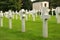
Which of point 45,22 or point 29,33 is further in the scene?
point 29,33

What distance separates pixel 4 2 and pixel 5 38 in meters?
40.5

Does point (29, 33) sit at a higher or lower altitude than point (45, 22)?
lower

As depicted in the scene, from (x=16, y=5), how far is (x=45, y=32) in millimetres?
40288

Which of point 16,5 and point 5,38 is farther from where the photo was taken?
point 16,5

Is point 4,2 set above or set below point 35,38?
above

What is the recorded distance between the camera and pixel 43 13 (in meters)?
10.6

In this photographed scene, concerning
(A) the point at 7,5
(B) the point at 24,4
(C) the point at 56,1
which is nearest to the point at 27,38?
(A) the point at 7,5

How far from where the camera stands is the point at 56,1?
54875mm

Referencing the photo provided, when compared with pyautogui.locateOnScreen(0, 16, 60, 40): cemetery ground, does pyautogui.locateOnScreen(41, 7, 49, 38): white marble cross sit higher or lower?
higher

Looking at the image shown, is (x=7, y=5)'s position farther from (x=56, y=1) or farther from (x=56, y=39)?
(x=56, y=39)

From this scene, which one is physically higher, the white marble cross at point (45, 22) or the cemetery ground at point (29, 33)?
Result: the white marble cross at point (45, 22)

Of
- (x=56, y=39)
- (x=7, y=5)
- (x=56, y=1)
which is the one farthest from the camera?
(x=56, y=1)

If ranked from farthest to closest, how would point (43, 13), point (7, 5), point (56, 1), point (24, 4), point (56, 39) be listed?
point (24, 4)
point (56, 1)
point (7, 5)
point (43, 13)
point (56, 39)

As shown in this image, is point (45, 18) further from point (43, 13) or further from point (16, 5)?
point (16, 5)
